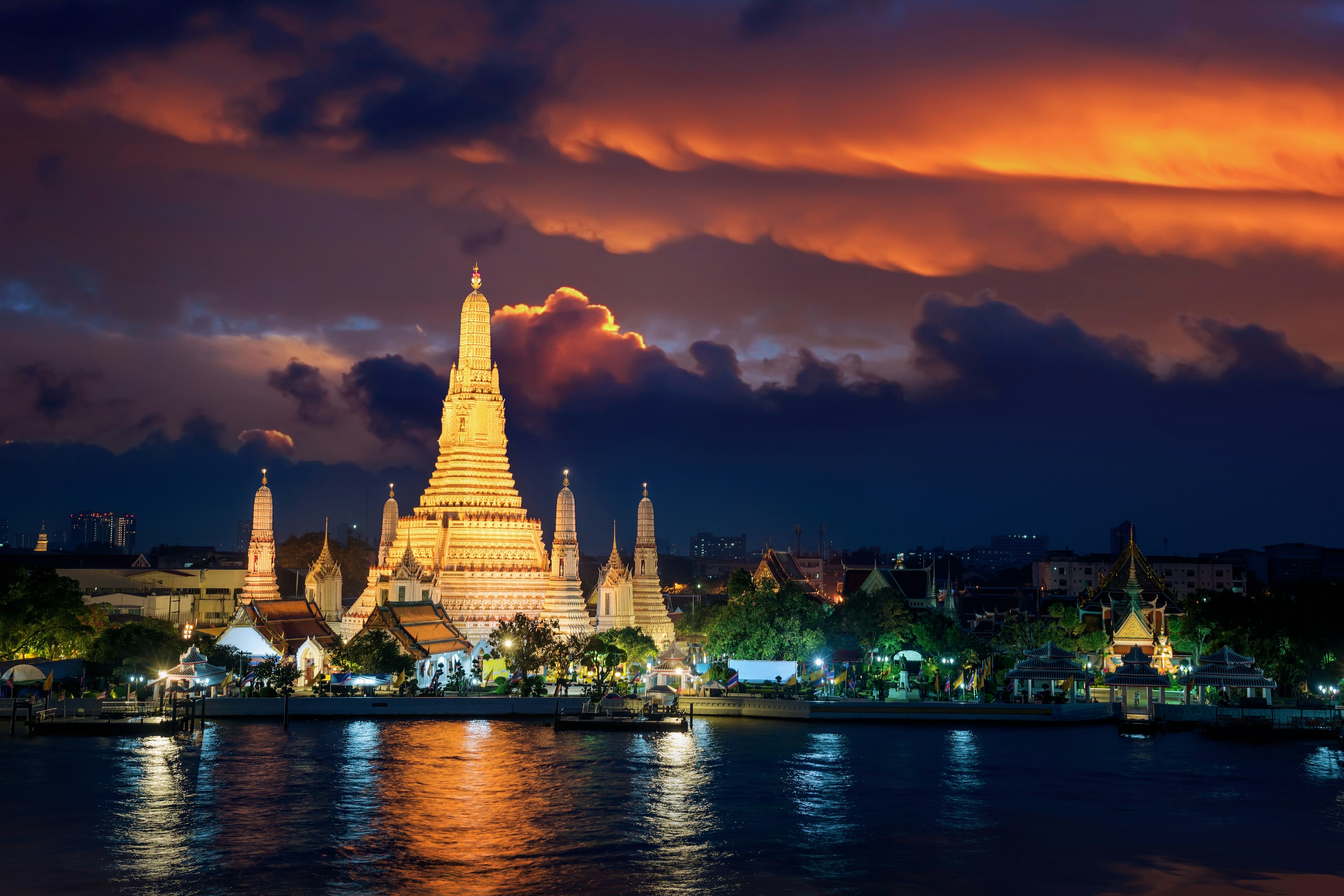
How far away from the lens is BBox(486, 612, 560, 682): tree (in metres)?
80.9

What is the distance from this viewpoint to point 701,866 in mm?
40938

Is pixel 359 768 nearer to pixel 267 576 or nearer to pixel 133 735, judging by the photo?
pixel 133 735

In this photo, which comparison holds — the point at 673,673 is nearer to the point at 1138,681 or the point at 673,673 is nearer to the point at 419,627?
the point at 419,627

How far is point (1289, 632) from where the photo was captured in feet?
252

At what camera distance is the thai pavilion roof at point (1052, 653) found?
7644 cm

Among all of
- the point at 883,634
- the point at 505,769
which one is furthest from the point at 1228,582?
the point at 505,769

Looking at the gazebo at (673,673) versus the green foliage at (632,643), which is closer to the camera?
the gazebo at (673,673)

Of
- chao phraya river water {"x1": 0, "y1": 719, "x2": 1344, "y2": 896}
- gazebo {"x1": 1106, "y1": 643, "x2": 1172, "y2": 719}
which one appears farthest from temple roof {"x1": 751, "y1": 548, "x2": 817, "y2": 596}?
chao phraya river water {"x1": 0, "y1": 719, "x2": 1344, "y2": 896}

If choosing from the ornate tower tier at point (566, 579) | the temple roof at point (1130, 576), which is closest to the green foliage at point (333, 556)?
the ornate tower tier at point (566, 579)

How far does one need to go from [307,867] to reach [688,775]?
18708 mm

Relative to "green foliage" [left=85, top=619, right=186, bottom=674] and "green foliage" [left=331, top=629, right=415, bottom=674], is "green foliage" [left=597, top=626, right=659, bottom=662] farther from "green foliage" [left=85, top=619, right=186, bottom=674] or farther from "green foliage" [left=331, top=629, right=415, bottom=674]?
"green foliage" [left=85, top=619, right=186, bottom=674]

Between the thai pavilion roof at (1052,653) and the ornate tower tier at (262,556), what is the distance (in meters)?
46.4

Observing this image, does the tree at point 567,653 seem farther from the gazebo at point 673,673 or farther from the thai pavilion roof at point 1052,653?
the thai pavilion roof at point 1052,653

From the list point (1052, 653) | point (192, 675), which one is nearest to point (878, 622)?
point (1052, 653)
